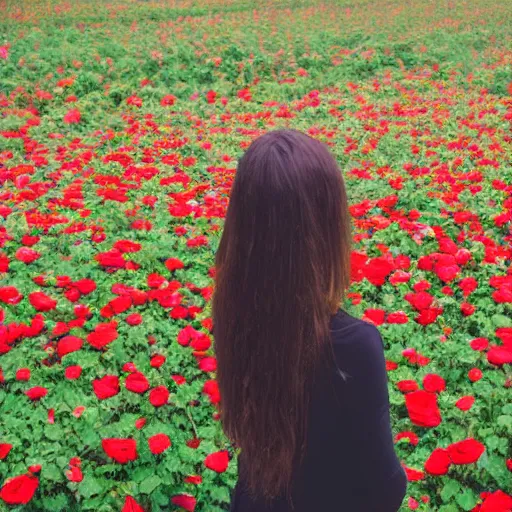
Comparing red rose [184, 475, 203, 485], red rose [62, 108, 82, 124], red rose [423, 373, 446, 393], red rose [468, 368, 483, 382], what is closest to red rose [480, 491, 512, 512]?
red rose [423, 373, 446, 393]

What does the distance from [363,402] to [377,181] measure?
4.30 metres

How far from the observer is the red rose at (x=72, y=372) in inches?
110

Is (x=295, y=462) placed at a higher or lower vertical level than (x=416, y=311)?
higher

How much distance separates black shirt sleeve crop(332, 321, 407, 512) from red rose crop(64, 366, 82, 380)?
5.65ft

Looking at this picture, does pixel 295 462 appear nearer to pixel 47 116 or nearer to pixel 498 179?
pixel 498 179

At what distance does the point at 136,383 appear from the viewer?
2.72 metres

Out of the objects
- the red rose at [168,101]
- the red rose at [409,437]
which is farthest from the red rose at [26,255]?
the red rose at [168,101]

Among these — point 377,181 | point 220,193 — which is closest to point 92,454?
point 220,193

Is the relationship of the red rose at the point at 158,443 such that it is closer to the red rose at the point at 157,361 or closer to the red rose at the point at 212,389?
the red rose at the point at 212,389

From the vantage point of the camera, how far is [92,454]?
8.18 ft

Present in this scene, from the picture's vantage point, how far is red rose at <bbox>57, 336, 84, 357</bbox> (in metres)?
2.93

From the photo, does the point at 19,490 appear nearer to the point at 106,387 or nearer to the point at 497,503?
the point at 106,387

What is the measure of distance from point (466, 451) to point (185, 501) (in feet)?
3.68

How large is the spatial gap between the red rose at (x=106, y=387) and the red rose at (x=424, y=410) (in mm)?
1331
